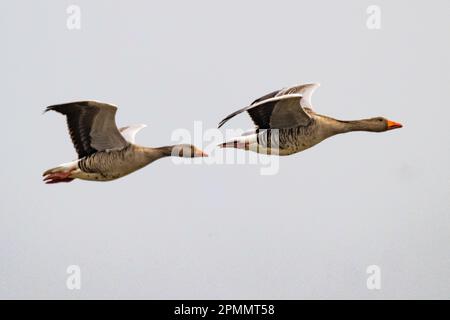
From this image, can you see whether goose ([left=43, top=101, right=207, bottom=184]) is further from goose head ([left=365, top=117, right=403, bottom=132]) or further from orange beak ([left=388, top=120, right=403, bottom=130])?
orange beak ([left=388, top=120, right=403, bottom=130])

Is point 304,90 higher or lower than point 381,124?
higher

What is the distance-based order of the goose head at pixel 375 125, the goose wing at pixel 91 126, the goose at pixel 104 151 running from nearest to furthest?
the goose wing at pixel 91 126 → the goose at pixel 104 151 → the goose head at pixel 375 125

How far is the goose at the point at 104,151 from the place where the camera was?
16.6 meters

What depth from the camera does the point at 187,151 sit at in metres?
16.9

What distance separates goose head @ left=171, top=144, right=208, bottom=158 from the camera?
55.4 feet

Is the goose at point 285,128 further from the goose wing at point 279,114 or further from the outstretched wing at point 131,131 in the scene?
the outstretched wing at point 131,131

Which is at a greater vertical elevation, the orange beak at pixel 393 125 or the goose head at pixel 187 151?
the orange beak at pixel 393 125

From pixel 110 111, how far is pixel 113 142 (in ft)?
1.89

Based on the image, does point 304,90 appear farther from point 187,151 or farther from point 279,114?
point 187,151

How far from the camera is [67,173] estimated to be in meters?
17.0

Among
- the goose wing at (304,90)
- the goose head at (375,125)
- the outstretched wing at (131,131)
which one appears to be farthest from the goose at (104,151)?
the goose head at (375,125)

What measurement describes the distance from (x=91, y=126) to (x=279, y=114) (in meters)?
2.27

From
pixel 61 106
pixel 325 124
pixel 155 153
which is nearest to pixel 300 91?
pixel 325 124

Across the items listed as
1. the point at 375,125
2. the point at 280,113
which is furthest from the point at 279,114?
the point at 375,125
